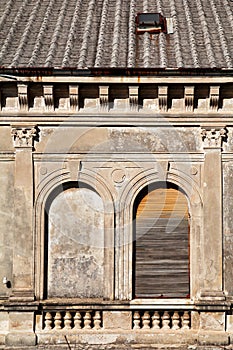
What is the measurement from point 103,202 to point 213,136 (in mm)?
2504

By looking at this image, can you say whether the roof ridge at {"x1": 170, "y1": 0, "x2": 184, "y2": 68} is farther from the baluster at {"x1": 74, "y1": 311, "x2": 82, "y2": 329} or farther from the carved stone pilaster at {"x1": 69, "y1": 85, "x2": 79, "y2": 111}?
the baluster at {"x1": 74, "y1": 311, "x2": 82, "y2": 329}

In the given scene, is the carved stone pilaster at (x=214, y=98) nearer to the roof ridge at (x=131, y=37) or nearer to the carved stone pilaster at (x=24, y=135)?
the roof ridge at (x=131, y=37)

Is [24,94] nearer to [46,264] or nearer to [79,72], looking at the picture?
[79,72]

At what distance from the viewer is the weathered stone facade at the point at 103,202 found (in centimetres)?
1454

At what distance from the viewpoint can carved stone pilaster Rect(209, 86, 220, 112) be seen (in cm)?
1458

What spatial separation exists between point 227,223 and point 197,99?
247 cm

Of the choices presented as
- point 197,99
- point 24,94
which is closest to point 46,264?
point 24,94

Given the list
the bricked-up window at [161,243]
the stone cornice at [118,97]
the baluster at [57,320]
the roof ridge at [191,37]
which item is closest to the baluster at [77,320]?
the baluster at [57,320]

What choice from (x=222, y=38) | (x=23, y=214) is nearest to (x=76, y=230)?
(x=23, y=214)

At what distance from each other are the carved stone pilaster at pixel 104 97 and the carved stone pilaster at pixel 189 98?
150 cm

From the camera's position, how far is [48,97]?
14.7 metres

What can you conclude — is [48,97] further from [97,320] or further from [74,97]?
[97,320]

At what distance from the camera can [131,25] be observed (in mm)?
A: 17109

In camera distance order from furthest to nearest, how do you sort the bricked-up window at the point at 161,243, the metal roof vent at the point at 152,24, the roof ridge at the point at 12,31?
the metal roof vent at the point at 152,24, the roof ridge at the point at 12,31, the bricked-up window at the point at 161,243
